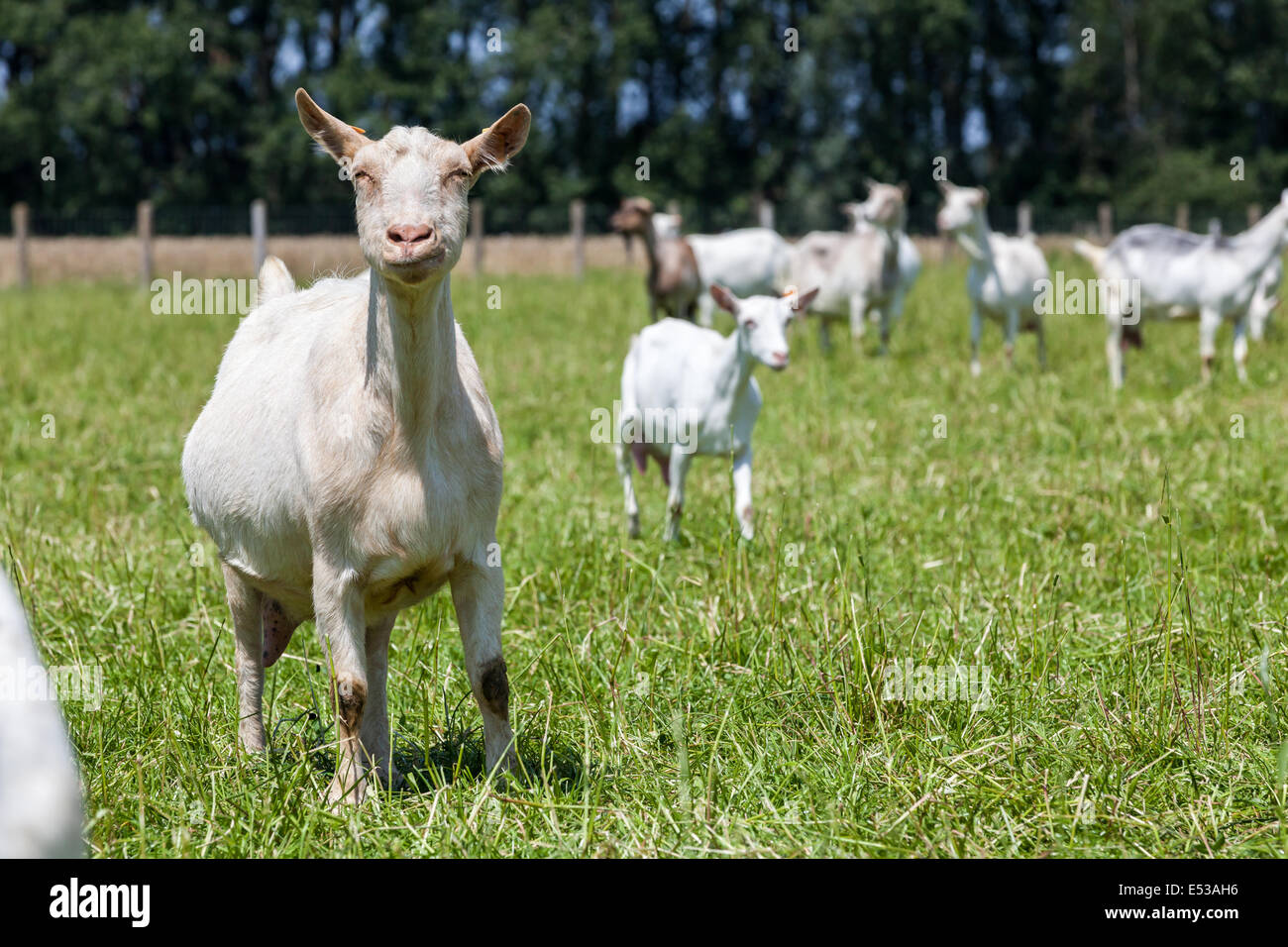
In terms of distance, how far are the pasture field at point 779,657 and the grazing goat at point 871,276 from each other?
4.90 m

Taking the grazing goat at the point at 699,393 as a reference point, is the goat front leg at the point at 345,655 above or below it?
below

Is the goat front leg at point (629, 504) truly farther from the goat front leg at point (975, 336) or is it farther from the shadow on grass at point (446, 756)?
the goat front leg at point (975, 336)

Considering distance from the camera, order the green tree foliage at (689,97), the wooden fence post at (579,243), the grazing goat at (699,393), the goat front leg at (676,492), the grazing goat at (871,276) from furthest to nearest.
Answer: the green tree foliage at (689,97) → the wooden fence post at (579,243) → the grazing goat at (871,276) → the grazing goat at (699,393) → the goat front leg at (676,492)

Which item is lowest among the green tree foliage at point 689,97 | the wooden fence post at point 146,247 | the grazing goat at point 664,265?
the grazing goat at point 664,265

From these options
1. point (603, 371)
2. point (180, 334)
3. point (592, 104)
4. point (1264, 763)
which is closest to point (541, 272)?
point (180, 334)

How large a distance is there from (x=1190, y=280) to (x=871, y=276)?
3.44 m

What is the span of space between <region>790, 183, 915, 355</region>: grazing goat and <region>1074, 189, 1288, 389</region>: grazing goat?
257 cm

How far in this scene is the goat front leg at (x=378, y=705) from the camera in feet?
11.0

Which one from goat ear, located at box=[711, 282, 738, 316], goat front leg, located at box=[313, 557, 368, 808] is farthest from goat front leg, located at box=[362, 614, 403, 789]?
goat ear, located at box=[711, 282, 738, 316]

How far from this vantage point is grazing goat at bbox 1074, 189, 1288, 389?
9.98 meters

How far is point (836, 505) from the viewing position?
243 inches

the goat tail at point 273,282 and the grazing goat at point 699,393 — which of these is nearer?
the goat tail at point 273,282

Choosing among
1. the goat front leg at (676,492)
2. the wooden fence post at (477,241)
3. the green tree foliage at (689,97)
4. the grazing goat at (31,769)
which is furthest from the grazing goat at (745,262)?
the green tree foliage at (689,97)
